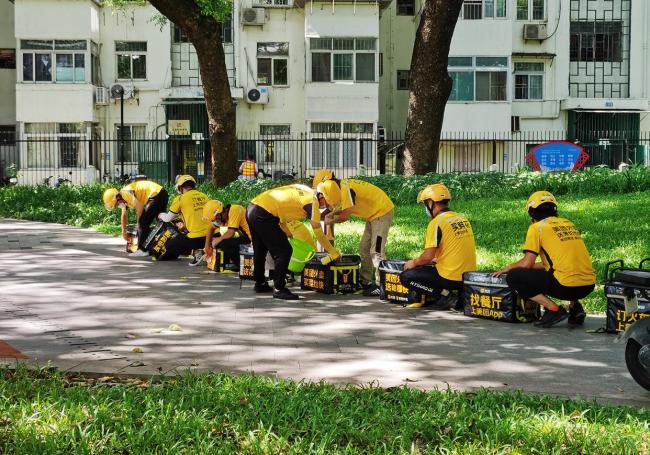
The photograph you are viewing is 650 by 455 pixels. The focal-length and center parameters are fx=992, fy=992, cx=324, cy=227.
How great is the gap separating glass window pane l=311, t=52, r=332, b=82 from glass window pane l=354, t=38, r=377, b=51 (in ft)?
3.86

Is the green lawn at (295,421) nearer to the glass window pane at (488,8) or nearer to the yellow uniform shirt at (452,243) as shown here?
the yellow uniform shirt at (452,243)

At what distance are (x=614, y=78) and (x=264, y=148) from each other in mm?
14858

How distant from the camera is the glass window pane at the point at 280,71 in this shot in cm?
3891

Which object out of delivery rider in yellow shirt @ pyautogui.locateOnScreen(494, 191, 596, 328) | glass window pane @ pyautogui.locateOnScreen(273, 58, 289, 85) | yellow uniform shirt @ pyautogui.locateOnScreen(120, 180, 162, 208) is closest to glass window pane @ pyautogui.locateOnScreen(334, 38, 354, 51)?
glass window pane @ pyautogui.locateOnScreen(273, 58, 289, 85)

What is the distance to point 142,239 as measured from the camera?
666 inches

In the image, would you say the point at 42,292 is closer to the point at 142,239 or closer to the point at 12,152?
the point at 142,239

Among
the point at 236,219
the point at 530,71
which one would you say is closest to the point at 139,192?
the point at 236,219

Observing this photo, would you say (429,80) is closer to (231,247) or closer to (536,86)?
(231,247)

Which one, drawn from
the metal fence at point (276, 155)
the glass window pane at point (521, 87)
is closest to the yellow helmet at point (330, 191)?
the metal fence at point (276, 155)

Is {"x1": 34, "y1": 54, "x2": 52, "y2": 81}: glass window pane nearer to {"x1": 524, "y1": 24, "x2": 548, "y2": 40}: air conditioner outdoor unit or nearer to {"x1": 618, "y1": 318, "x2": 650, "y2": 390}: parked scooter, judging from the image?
{"x1": 524, "y1": 24, "x2": 548, "y2": 40}: air conditioner outdoor unit

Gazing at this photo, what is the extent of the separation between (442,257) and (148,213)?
23.3ft

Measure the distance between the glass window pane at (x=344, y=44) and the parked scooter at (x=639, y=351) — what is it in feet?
103

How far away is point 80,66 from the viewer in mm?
37844

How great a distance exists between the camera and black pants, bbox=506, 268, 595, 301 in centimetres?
1018
